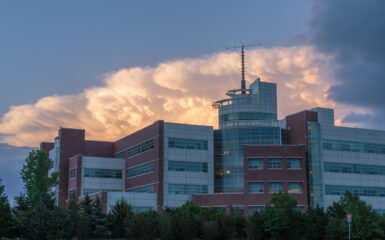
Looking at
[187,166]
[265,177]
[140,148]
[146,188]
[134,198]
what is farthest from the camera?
[140,148]

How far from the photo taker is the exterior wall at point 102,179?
98562 millimetres

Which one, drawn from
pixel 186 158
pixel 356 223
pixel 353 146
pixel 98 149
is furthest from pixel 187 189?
pixel 356 223

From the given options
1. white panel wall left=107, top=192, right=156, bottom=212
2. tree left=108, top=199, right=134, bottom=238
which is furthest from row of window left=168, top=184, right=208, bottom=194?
tree left=108, top=199, right=134, bottom=238

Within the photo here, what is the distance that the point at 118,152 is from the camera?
106 metres

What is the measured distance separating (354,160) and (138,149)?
123 feet

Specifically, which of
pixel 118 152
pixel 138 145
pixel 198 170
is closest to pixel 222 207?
pixel 198 170

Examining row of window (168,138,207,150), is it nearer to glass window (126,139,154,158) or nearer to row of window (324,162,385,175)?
glass window (126,139,154,158)

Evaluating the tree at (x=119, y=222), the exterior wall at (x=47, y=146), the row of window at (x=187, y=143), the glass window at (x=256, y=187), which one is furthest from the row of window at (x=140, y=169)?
the exterior wall at (x=47, y=146)

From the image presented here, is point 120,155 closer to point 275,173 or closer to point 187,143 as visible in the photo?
point 187,143

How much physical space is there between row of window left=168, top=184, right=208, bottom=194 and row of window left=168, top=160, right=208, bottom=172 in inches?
103

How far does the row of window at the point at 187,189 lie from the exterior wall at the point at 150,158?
1.99 metres

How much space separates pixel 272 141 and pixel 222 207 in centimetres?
1460

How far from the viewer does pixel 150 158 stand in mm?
90125

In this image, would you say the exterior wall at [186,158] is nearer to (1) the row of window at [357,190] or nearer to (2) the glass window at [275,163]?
(2) the glass window at [275,163]
